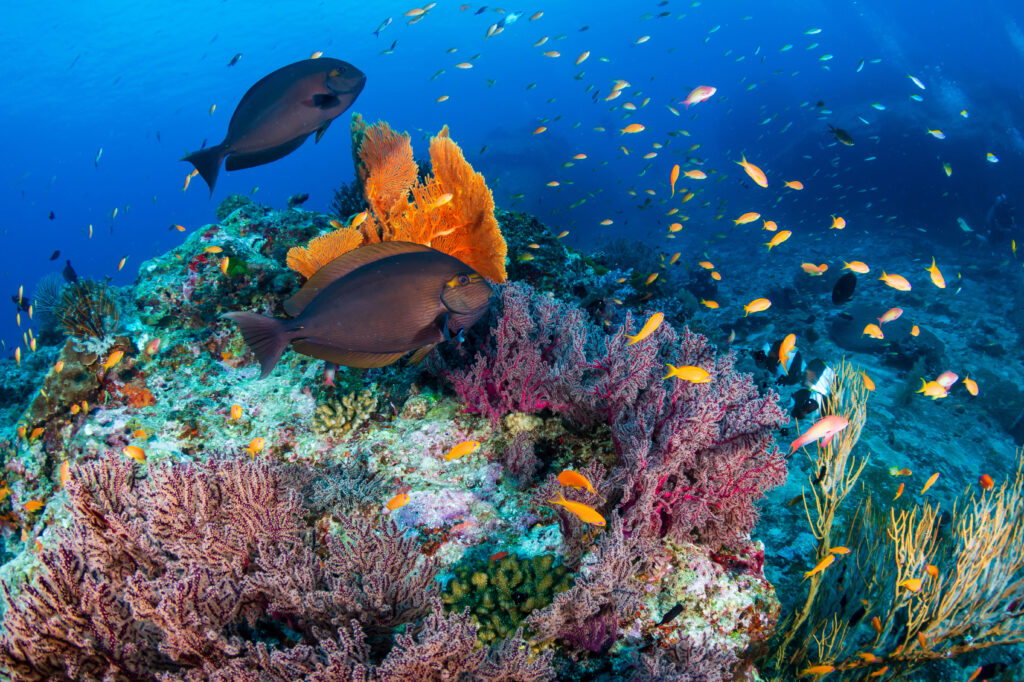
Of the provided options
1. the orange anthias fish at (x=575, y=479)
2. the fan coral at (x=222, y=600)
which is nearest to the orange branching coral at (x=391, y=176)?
the fan coral at (x=222, y=600)

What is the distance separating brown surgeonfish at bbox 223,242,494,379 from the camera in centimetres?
238

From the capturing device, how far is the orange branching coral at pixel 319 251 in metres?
4.21

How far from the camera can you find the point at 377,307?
246 cm

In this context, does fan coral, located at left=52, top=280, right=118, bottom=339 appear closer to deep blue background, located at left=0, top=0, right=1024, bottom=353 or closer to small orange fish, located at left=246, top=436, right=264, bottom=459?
small orange fish, located at left=246, top=436, right=264, bottom=459

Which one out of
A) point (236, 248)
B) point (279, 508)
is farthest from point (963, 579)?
point (236, 248)

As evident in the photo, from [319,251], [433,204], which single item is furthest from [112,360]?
[433,204]

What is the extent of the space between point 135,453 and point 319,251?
Result: 2.18 meters

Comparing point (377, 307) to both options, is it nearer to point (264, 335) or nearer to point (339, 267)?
point (339, 267)

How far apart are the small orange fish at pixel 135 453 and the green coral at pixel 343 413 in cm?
123

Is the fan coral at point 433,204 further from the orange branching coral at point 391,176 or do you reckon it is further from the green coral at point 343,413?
the green coral at point 343,413

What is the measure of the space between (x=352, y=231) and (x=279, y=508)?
9.20 ft

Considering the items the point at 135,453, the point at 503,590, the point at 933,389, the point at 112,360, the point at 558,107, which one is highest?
the point at 112,360

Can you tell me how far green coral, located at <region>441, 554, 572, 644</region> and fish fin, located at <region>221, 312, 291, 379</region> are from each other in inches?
65.2

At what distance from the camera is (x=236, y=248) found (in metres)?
5.37
